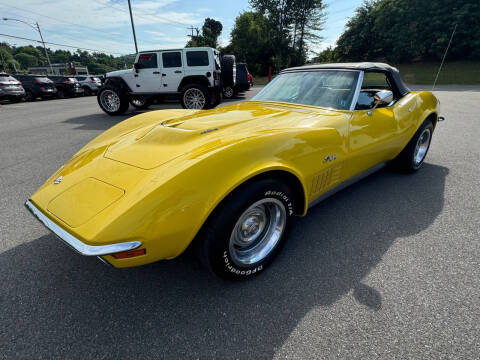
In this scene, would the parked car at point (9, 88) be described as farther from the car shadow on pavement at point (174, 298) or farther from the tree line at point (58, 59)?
the tree line at point (58, 59)

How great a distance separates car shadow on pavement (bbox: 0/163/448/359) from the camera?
4.34 feet

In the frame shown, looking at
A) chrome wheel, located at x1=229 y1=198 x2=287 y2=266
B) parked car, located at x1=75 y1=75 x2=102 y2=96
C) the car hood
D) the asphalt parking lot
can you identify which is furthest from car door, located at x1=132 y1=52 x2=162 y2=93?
parked car, located at x1=75 y1=75 x2=102 y2=96

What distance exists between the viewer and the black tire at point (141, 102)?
28.6 ft

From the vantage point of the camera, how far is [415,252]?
1966mm

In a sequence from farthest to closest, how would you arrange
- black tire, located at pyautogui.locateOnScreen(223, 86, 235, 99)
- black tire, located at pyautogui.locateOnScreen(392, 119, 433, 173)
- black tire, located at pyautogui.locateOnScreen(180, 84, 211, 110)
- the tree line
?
the tree line → black tire, located at pyautogui.locateOnScreen(223, 86, 235, 99) → black tire, located at pyautogui.locateOnScreen(180, 84, 211, 110) → black tire, located at pyautogui.locateOnScreen(392, 119, 433, 173)

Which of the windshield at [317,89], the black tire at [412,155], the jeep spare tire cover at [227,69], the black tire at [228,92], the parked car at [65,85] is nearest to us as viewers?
the windshield at [317,89]

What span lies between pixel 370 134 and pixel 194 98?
6953 mm

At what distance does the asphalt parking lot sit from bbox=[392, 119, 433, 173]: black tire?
2.60 ft

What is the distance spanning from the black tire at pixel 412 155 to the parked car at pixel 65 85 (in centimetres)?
1947

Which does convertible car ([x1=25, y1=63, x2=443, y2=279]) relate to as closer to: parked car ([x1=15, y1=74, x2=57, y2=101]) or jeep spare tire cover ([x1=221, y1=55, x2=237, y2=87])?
jeep spare tire cover ([x1=221, y1=55, x2=237, y2=87])

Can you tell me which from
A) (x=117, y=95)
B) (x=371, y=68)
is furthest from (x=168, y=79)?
(x=371, y=68)

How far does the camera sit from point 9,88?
40.1ft

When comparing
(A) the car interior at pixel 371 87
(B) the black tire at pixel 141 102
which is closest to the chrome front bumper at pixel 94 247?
(A) the car interior at pixel 371 87

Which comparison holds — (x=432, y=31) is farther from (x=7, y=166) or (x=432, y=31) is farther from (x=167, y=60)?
(x=7, y=166)
